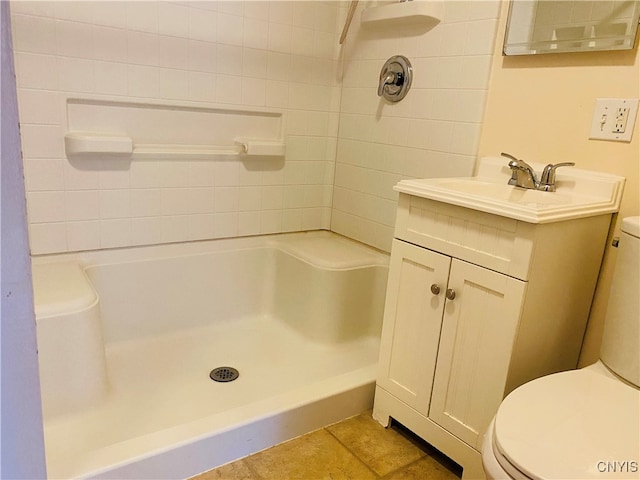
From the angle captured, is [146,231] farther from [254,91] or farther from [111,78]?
[254,91]

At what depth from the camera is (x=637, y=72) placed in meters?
1.40

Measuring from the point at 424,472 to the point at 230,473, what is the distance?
58cm

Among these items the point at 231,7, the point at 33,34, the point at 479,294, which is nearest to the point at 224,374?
the point at 479,294

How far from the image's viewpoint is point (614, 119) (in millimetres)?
1452

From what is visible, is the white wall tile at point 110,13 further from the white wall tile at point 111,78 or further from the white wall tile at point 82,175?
the white wall tile at point 82,175

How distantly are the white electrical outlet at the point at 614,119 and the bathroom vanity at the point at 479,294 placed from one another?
0.38 feet

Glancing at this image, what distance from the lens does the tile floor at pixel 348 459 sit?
146 centimetres

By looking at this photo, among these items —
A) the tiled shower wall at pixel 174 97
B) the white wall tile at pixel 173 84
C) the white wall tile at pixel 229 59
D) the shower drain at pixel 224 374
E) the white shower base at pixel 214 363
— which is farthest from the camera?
the white wall tile at pixel 229 59

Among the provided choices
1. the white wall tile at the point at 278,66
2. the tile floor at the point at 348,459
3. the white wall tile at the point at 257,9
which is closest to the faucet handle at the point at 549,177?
the tile floor at the point at 348,459

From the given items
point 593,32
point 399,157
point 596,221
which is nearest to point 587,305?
point 596,221

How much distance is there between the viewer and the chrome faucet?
5.00ft

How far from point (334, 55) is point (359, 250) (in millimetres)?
949

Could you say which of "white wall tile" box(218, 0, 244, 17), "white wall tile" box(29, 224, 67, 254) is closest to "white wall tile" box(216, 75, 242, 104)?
"white wall tile" box(218, 0, 244, 17)

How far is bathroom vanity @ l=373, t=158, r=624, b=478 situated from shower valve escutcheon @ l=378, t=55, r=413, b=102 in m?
0.66
